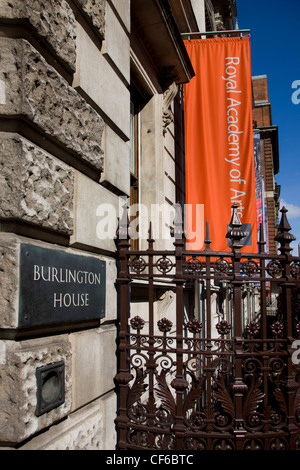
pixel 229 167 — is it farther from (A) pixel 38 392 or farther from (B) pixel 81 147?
(A) pixel 38 392

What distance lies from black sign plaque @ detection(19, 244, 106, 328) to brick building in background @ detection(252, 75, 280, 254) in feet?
89.7

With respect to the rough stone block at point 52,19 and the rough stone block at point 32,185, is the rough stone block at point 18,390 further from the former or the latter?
the rough stone block at point 52,19

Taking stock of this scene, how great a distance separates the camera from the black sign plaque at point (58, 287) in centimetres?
206

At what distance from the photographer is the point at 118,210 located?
139 inches

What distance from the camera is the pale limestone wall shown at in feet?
6.63

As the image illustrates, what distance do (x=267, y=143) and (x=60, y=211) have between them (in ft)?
108

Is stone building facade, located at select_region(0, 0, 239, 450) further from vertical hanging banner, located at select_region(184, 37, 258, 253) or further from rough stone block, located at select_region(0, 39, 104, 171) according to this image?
vertical hanging banner, located at select_region(184, 37, 258, 253)

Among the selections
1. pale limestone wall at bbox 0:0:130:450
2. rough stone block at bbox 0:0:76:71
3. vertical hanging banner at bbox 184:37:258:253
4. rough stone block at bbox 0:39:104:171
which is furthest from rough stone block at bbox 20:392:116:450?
vertical hanging banner at bbox 184:37:258:253

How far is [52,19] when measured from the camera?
95.6 inches

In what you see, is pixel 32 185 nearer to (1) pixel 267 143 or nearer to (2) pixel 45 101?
(2) pixel 45 101

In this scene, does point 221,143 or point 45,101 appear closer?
point 45,101

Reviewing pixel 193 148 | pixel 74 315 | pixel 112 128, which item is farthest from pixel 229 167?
pixel 74 315

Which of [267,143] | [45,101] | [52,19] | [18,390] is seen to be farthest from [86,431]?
[267,143]

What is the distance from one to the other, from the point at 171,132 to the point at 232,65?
166cm
